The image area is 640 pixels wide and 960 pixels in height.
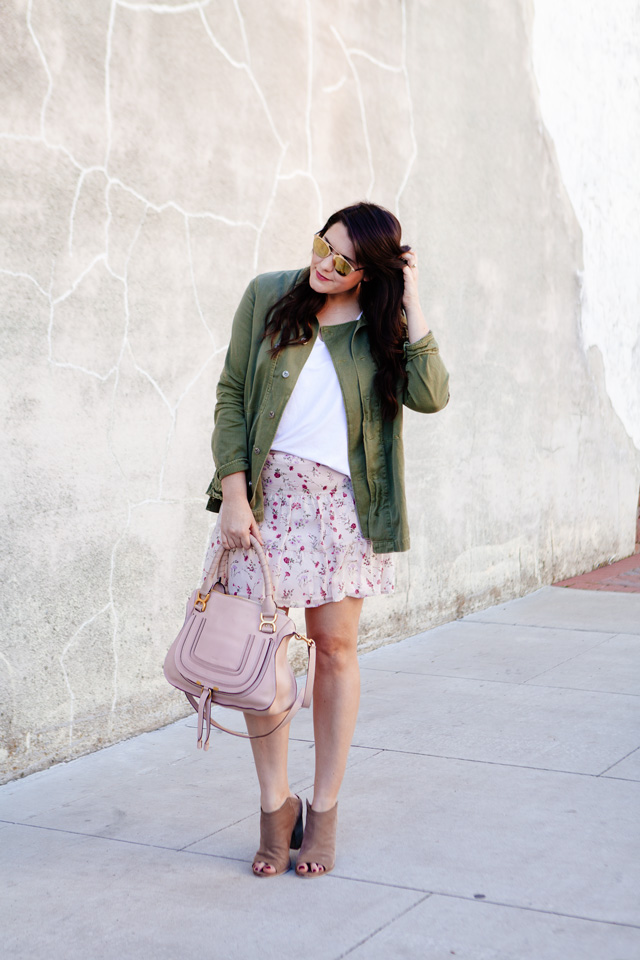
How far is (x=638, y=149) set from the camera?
27.8 feet

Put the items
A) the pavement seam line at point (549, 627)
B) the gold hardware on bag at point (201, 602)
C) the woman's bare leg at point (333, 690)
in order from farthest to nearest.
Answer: the pavement seam line at point (549, 627)
the woman's bare leg at point (333, 690)
the gold hardware on bag at point (201, 602)

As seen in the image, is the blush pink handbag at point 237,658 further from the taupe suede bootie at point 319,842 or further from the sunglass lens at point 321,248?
the sunglass lens at point 321,248

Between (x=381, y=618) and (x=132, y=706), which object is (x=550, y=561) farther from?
(x=132, y=706)

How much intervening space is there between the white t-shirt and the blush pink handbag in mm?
280

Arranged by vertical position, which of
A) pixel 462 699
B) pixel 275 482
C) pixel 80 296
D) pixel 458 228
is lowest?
pixel 462 699

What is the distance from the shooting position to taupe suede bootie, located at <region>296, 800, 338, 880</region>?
2.74 meters

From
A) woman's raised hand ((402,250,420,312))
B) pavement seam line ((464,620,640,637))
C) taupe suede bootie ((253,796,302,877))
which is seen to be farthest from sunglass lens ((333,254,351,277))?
pavement seam line ((464,620,640,637))

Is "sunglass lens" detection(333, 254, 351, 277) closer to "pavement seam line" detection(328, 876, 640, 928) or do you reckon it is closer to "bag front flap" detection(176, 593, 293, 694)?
"bag front flap" detection(176, 593, 293, 694)

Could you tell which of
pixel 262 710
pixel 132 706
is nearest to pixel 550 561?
pixel 132 706

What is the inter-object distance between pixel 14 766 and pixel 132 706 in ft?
1.84

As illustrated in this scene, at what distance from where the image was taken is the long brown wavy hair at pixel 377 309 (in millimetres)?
2750

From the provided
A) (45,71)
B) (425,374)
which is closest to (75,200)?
(45,71)

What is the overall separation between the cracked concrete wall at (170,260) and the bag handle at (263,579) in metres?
0.95

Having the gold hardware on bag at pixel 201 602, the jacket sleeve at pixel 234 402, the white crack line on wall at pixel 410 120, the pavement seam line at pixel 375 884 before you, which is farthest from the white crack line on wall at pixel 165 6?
the pavement seam line at pixel 375 884
